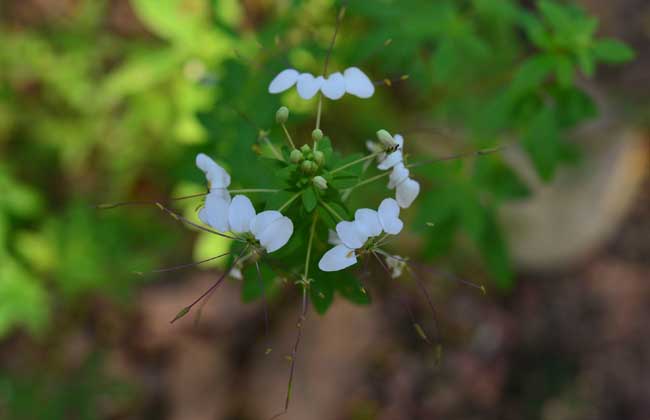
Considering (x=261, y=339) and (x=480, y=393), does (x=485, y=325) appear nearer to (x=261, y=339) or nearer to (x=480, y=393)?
(x=480, y=393)

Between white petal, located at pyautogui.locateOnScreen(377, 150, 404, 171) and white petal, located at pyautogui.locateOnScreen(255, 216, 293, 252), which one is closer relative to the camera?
white petal, located at pyautogui.locateOnScreen(255, 216, 293, 252)

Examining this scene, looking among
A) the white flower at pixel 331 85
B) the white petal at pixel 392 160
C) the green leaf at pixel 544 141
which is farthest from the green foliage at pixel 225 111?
the white flower at pixel 331 85

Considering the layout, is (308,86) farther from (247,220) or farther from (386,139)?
(247,220)

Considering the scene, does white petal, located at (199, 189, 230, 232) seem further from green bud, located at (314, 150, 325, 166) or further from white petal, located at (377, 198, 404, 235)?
white petal, located at (377, 198, 404, 235)

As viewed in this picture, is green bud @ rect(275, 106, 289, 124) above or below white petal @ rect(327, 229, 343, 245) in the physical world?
above

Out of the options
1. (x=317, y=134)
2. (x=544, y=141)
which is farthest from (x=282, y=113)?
(x=544, y=141)

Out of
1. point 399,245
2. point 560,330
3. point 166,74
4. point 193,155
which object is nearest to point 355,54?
point 193,155

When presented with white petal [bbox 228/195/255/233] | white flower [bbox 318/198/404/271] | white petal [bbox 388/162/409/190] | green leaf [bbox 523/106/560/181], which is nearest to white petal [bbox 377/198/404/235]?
white flower [bbox 318/198/404/271]
